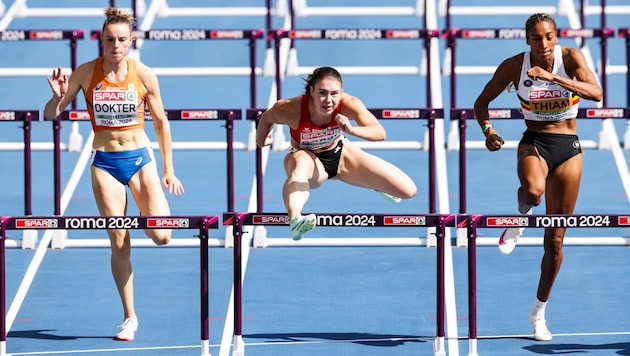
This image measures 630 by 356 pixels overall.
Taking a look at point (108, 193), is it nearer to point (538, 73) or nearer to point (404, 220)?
point (404, 220)

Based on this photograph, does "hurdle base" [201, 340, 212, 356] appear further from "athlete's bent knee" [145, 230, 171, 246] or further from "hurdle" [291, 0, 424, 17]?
"hurdle" [291, 0, 424, 17]

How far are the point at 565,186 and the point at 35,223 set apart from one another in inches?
140

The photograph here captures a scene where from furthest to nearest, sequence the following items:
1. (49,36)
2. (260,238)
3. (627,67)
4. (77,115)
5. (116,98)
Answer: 1. (627,67)
2. (49,36)
3. (260,238)
4. (77,115)
5. (116,98)

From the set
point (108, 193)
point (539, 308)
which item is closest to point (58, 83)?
point (108, 193)

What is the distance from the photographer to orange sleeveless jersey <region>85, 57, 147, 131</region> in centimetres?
1118

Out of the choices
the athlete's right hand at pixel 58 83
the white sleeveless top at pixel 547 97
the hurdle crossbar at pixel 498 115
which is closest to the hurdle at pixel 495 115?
the hurdle crossbar at pixel 498 115

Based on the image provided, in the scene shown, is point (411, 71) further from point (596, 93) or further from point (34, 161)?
point (596, 93)

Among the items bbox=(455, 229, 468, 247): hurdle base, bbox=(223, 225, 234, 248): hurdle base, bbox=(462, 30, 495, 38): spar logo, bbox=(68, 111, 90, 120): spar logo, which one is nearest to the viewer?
bbox=(68, 111, 90, 120): spar logo

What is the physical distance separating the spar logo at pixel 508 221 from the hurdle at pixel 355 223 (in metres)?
0.26

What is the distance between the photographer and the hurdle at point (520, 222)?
34.6 ft

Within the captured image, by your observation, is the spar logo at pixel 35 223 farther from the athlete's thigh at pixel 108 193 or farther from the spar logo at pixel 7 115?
the spar logo at pixel 7 115

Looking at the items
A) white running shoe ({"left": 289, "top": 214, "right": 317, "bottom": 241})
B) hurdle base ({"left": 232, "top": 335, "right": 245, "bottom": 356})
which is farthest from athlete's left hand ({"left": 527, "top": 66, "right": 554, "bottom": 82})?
hurdle base ({"left": 232, "top": 335, "right": 245, "bottom": 356})

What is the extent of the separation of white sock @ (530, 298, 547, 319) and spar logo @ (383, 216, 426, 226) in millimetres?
1342

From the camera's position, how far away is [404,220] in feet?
34.8
